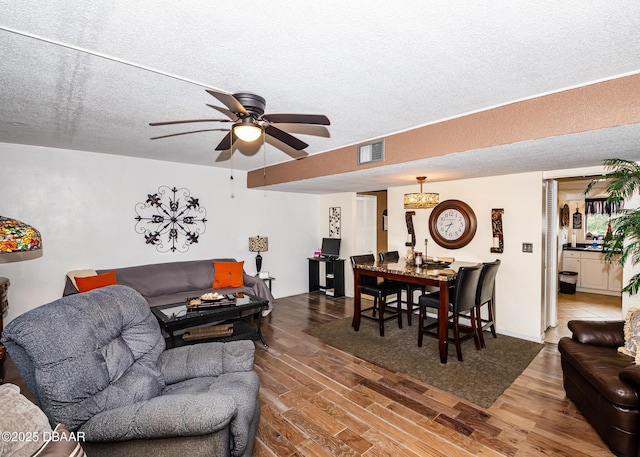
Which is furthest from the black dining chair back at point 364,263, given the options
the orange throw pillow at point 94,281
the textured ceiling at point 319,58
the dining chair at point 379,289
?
the orange throw pillow at point 94,281

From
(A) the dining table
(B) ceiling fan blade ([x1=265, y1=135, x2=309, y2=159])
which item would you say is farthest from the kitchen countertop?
(B) ceiling fan blade ([x1=265, y1=135, x2=309, y2=159])

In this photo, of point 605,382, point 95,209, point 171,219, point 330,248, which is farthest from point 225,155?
point 605,382

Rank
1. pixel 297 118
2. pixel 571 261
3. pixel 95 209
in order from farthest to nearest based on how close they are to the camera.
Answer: pixel 571 261 → pixel 95 209 → pixel 297 118

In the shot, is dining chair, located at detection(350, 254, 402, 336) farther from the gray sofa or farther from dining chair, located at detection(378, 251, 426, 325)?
the gray sofa

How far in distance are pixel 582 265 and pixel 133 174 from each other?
28.4 ft

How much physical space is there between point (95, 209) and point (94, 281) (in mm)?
1049

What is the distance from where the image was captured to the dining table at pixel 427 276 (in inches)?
128

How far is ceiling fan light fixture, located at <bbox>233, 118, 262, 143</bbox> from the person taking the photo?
6.56 feet

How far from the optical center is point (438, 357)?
11.1 feet

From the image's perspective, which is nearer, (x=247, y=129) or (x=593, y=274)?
(x=247, y=129)

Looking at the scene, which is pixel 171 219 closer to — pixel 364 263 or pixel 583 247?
pixel 364 263

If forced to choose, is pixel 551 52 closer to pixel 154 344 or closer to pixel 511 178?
pixel 511 178

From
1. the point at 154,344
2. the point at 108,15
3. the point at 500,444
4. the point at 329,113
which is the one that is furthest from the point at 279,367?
the point at 108,15

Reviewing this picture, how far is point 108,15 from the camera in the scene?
1.39m
